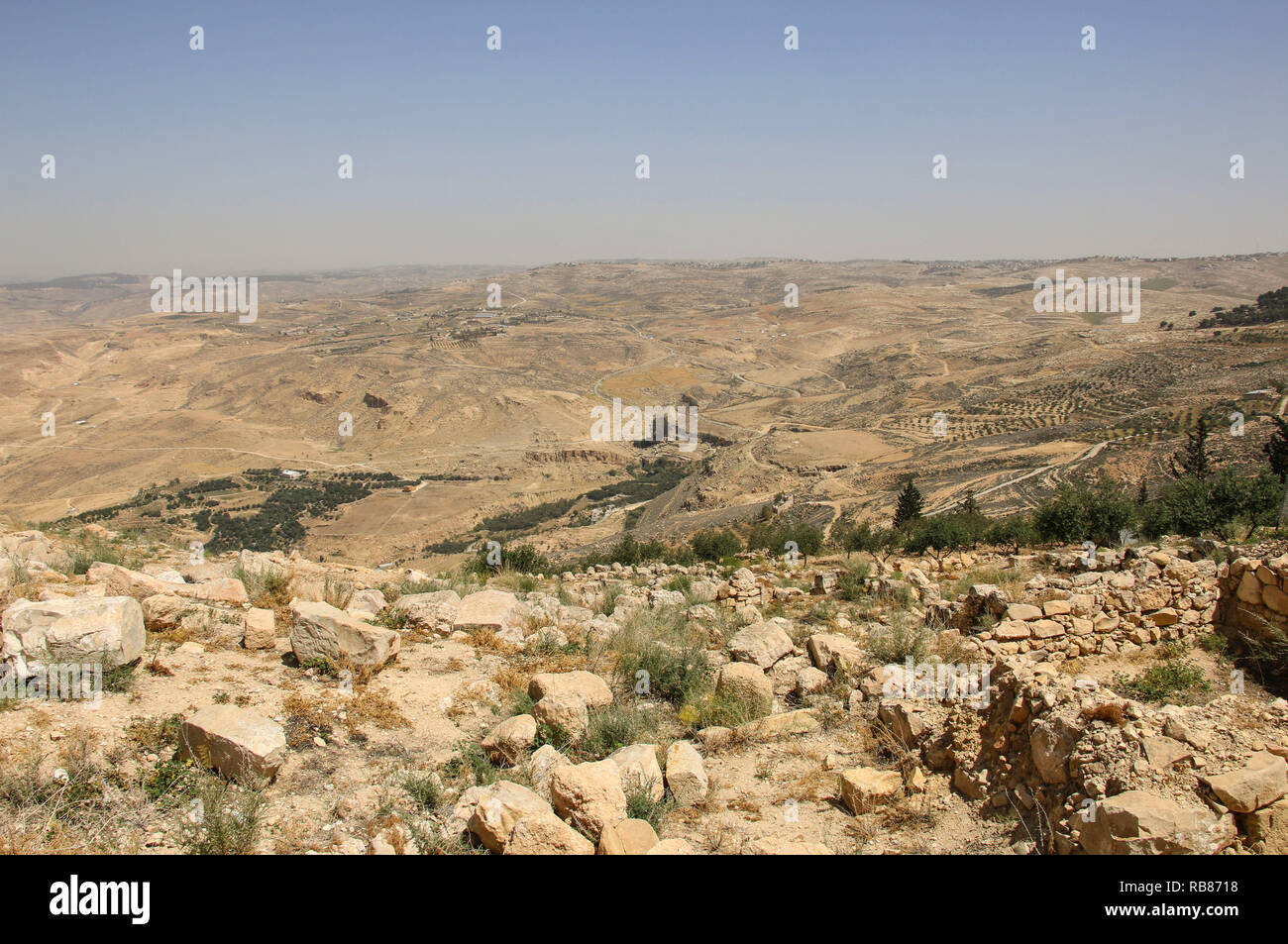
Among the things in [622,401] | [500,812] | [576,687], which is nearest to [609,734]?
[576,687]

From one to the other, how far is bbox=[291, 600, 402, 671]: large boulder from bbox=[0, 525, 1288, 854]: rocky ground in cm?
2

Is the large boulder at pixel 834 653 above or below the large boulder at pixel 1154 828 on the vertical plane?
below

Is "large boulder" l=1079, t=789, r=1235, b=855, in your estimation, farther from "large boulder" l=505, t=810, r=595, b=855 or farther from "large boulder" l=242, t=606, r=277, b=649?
"large boulder" l=242, t=606, r=277, b=649

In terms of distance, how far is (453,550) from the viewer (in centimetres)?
4294

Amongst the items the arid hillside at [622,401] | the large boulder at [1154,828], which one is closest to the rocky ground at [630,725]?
the large boulder at [1154,828]

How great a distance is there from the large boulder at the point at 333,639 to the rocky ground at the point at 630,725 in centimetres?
2

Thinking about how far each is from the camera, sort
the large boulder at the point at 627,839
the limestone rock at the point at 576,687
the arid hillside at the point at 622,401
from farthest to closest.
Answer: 1. the arid hillside at the point at 622,401
2. the limestone rock at the point at 576,687
3. the large boulder at the point at 627,839

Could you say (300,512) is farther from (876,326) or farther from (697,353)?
(876,326)

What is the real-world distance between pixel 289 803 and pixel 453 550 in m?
39.8

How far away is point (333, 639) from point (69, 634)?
2.04 metres

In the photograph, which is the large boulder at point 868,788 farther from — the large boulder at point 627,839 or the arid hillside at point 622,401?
the arid hillside at point 622,401

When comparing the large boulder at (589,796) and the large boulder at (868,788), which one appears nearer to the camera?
the large boulder at (589,796)

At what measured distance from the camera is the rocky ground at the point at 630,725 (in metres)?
3.90

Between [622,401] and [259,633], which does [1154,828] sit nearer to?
[259,633]
